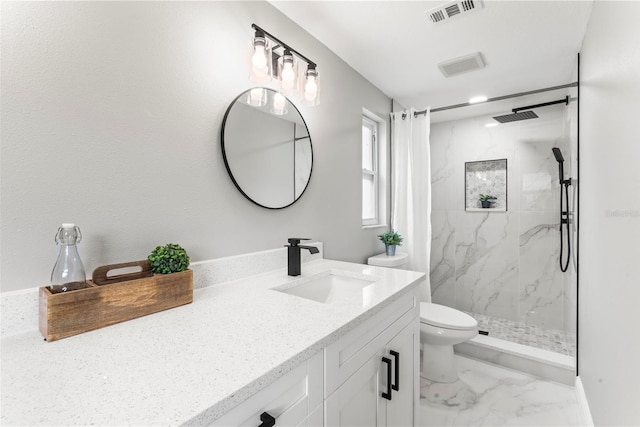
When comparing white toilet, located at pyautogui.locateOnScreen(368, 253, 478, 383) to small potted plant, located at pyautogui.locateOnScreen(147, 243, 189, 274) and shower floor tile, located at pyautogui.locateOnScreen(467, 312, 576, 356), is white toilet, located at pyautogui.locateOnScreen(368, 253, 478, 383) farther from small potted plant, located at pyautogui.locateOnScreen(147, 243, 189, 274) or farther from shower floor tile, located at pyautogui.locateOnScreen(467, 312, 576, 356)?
small potted plant, located at pyautogui.locateOnScreen(147, 243, 189, 274)

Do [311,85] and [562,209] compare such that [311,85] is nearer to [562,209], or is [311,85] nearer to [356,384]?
[356,384]

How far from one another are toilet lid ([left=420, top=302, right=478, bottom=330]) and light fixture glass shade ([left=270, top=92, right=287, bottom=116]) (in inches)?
63.2

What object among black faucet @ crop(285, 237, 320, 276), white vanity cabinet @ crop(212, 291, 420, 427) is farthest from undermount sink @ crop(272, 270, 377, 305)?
white vanity cabinet @ crop(212, 291, 420, 427)

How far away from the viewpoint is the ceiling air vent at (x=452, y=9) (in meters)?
1.48

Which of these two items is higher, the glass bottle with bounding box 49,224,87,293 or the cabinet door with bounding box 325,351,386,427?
the glass bottle with bounding box 49,224,87,293

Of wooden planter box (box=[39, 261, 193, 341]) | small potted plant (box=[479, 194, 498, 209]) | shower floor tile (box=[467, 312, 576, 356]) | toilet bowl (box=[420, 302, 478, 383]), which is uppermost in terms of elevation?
small potted plant (box=[479, 194, 498, 209])

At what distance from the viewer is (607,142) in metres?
1.26

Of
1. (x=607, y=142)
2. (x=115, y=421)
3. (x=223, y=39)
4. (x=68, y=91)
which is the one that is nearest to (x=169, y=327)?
(x=115, y=421)

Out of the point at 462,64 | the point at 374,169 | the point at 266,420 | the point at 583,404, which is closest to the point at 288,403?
the point at 266,420

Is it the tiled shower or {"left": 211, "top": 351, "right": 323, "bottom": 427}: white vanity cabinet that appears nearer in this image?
{"left": 211, "top": 351, "right": 323, "bottom": 427}: white vanity cabinet

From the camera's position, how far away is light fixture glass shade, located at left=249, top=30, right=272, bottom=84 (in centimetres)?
127

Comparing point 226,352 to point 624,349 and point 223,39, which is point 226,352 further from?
point 624,349

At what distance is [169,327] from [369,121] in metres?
2.29

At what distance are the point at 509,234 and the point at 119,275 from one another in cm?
335
